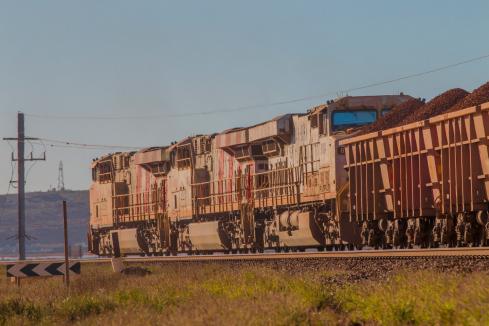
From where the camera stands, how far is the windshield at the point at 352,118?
34.6 m

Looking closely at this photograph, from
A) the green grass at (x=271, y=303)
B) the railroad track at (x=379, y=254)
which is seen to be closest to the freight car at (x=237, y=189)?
the railroad track at (x=379, y=254)

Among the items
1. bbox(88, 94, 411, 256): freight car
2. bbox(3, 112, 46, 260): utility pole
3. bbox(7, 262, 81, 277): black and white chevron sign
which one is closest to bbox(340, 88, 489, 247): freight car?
bbox(88, 94, 411, 256): freight car

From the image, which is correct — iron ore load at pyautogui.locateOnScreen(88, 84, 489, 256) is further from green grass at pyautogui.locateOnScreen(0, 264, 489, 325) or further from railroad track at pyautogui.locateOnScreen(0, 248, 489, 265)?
green grass at pyautogui.locateOnScreen(0, 264, 489, 325)

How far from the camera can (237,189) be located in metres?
41.3

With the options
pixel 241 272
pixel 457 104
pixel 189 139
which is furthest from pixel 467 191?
pixel 189 139

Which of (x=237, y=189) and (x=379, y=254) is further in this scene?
(x=237, y=189)

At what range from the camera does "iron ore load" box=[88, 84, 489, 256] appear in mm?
27266

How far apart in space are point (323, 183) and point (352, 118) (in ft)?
7.16

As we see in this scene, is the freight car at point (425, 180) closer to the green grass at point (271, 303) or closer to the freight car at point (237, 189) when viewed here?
the freight car at point (237, 189)

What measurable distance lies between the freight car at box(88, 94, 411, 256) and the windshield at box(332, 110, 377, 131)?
3cm

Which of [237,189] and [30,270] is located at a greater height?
[237,189]

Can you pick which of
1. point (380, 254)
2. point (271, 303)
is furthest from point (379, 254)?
point (271, 303)

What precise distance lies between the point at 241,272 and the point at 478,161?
595 centimetres

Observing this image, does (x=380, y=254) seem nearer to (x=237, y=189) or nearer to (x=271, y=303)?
(x=271, y=303)
